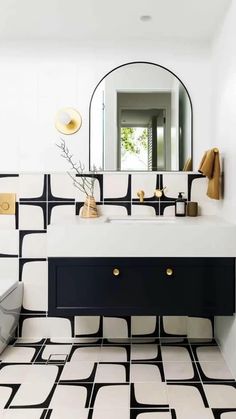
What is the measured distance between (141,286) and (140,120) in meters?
1.28

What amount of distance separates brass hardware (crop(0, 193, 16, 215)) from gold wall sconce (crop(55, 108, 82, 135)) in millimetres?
607

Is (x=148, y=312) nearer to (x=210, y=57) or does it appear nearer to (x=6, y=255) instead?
(x=6, y=255)

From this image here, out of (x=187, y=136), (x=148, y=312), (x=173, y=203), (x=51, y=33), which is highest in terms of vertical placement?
(x=51, y=33)

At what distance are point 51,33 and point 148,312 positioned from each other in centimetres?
206

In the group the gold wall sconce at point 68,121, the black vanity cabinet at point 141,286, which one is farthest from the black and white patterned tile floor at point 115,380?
the gold wall sconce at point 68,121

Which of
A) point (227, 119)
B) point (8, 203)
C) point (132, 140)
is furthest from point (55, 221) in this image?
point (227, 119)

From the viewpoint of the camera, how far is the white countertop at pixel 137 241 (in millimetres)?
2451

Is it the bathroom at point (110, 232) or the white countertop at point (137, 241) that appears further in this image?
the white countertop at point (137, 241)

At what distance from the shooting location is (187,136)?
3.13 meters

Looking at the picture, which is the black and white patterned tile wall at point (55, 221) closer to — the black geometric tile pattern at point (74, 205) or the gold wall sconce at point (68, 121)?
the black geometric tile pattern at point (74, 205)

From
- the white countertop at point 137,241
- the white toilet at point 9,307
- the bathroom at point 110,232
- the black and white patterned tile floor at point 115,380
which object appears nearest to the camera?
the black and white patterned tile floor at point 115,380

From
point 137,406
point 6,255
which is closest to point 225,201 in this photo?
point 137,406

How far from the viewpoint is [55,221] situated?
3.06m

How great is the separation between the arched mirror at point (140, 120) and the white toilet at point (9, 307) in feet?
3.46
